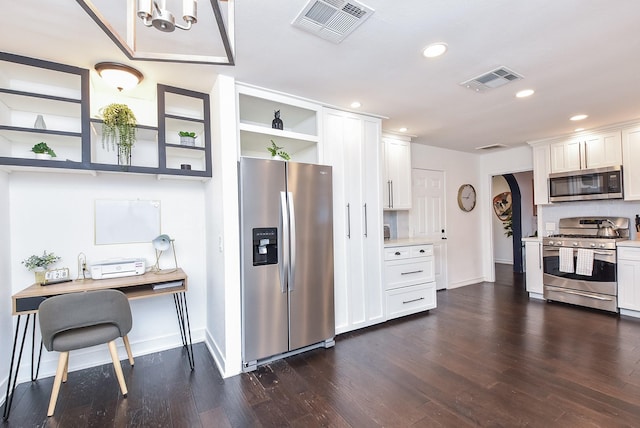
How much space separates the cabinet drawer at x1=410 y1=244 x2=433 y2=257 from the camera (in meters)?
3.97

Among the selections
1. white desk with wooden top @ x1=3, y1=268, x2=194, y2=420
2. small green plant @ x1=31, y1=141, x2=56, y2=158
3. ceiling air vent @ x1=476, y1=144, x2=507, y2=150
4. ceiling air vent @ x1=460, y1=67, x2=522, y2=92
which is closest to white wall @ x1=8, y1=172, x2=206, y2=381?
white desk with wooden top @ x1=3, y1=268, x2=194, y2=420

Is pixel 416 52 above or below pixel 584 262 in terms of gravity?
above

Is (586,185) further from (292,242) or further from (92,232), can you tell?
(92,232)

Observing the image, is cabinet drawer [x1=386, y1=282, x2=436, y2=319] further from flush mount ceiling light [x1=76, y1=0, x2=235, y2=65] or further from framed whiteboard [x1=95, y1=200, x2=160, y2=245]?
flush mount ceiling light [x1=76, y1=0, x2=235, y2=65]

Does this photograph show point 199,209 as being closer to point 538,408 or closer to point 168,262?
point 168,262

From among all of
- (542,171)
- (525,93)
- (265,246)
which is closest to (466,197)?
(542,171)

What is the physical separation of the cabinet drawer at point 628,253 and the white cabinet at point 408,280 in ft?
7.43

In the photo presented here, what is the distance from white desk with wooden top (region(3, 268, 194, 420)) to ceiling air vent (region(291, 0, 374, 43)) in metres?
2.24

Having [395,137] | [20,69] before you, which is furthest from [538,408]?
[20,69]

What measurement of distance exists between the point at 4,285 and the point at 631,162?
6.82 m

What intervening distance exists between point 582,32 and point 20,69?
4.08 meters

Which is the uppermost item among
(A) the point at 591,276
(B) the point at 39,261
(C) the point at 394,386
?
(B) the point at 39,261

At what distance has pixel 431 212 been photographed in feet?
17.1

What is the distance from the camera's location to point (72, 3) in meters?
1.70
